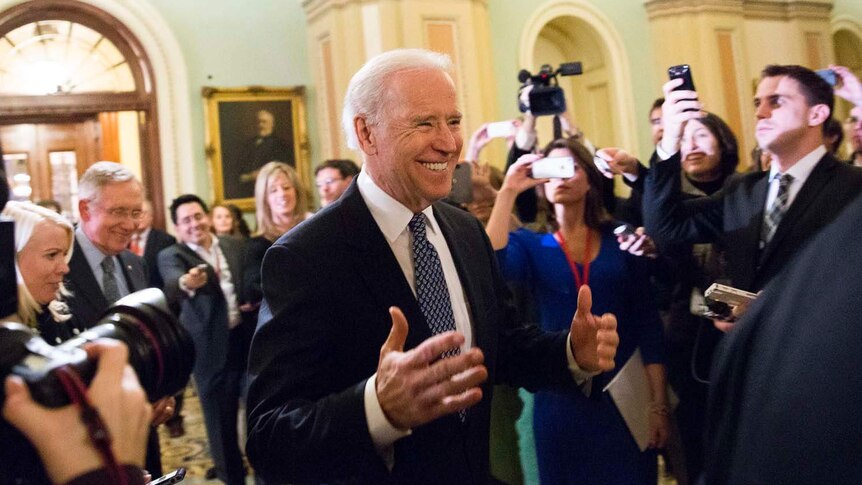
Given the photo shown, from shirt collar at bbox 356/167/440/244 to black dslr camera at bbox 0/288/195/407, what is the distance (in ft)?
2.07

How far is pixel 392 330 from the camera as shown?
1.44m

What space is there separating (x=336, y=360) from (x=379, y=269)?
0.21 metres

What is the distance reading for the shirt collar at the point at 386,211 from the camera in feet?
5.92

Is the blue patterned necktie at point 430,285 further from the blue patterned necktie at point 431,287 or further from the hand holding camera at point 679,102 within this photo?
the hand holding camera at point 679,102

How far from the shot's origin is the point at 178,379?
120 centimetres

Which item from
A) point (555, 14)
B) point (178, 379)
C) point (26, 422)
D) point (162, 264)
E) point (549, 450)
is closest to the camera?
point (26, 422)

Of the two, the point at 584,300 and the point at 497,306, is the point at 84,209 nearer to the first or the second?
the point at 497,306

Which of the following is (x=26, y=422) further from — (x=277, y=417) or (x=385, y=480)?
(x=385, y=480)

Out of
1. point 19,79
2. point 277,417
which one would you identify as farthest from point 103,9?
point 277,417

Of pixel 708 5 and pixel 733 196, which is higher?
pixel 708 5

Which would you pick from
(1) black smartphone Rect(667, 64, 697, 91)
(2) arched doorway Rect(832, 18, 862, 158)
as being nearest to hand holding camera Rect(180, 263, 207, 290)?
(1) black smartphone Rect(667, 64, 697, 91)

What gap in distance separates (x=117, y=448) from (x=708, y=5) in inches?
408

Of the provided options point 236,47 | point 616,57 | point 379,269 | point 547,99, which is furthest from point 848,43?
point 379,269

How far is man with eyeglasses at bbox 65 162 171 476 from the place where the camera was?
2.85 metres
